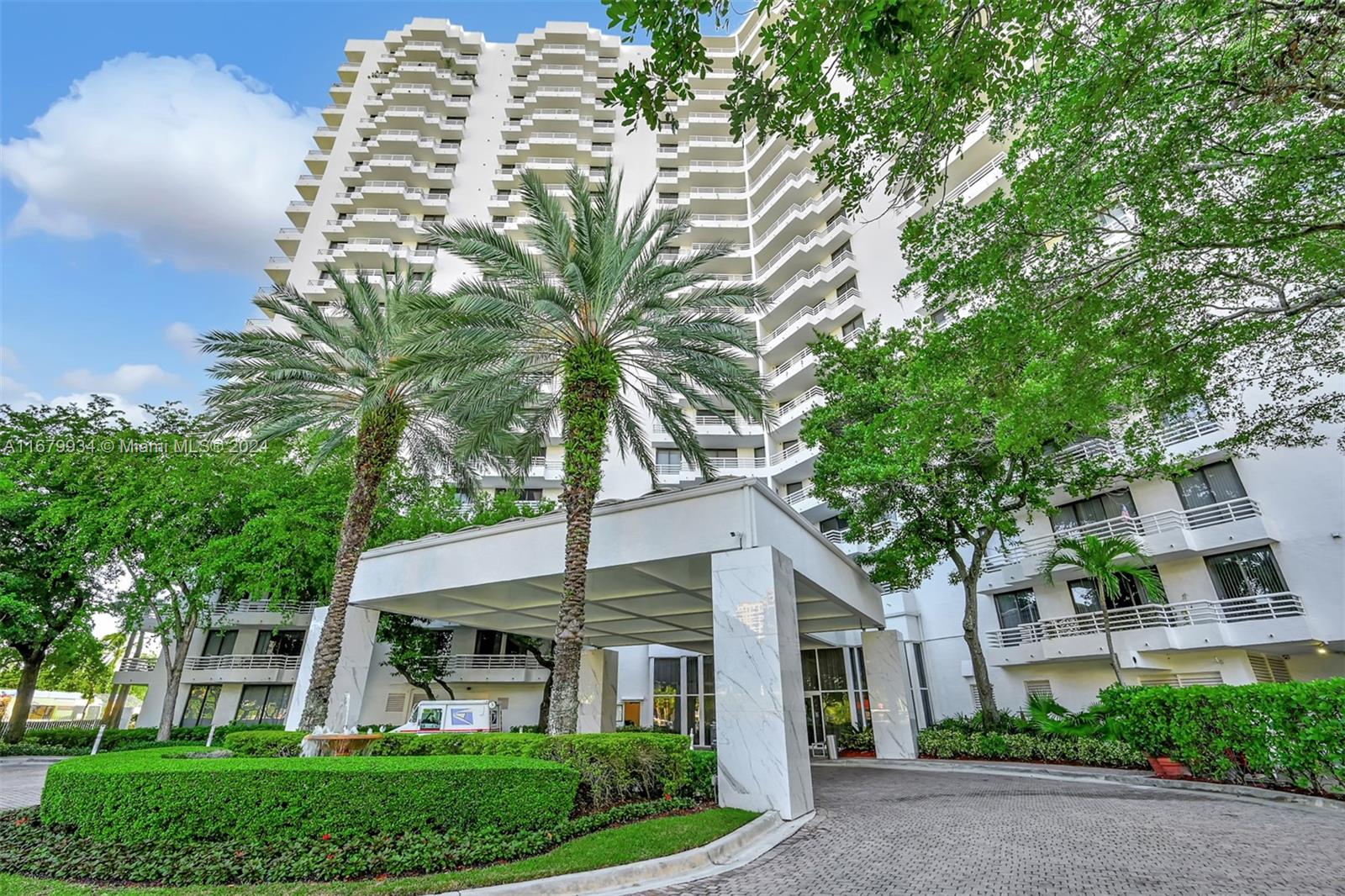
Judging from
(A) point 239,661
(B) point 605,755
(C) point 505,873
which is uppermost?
(A) point 239,661

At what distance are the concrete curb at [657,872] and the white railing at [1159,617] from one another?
1644 centimetres

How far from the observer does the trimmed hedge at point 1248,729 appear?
958 cm

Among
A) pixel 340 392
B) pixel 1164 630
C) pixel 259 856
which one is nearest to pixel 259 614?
pixel 340 392

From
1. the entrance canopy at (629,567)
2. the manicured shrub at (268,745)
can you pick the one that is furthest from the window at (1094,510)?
the manicured shrub at (268,745)

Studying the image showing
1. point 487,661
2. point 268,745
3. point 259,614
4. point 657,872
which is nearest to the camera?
point 657,872

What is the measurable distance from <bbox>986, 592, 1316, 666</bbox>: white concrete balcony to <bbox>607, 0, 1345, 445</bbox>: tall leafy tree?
8.70 m

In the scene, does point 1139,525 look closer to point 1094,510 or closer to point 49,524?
point 1094,510

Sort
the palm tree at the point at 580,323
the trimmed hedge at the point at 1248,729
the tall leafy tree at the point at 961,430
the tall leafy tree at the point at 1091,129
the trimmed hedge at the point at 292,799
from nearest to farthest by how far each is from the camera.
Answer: the tall leafy tree at the point at 1091,129, the trimmed hedge at the point at 292,799, the tall leafy tree at the point at 961,430, the trimmed hedge at the point at 1248,729, the palm tree at the point at 580,323

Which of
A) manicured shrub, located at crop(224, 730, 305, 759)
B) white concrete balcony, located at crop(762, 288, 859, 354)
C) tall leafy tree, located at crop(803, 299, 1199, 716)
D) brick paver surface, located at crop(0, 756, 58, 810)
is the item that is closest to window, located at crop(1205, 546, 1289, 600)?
tall leafy tree, located at crop(803, 299, 1199, 716)

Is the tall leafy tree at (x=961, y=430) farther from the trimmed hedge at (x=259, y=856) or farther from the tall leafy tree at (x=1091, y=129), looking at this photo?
the trimmed hedge at (x=259, y=856)

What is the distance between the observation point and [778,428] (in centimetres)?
2953

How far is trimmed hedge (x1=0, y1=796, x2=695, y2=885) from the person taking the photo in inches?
230

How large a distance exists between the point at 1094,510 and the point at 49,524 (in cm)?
3757

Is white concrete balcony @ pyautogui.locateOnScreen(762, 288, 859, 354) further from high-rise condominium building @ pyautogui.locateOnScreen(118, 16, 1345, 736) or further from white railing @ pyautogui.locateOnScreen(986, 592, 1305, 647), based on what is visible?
white railing @ pyautogui.locateOnScreen(986, 592, 1305, 647)
